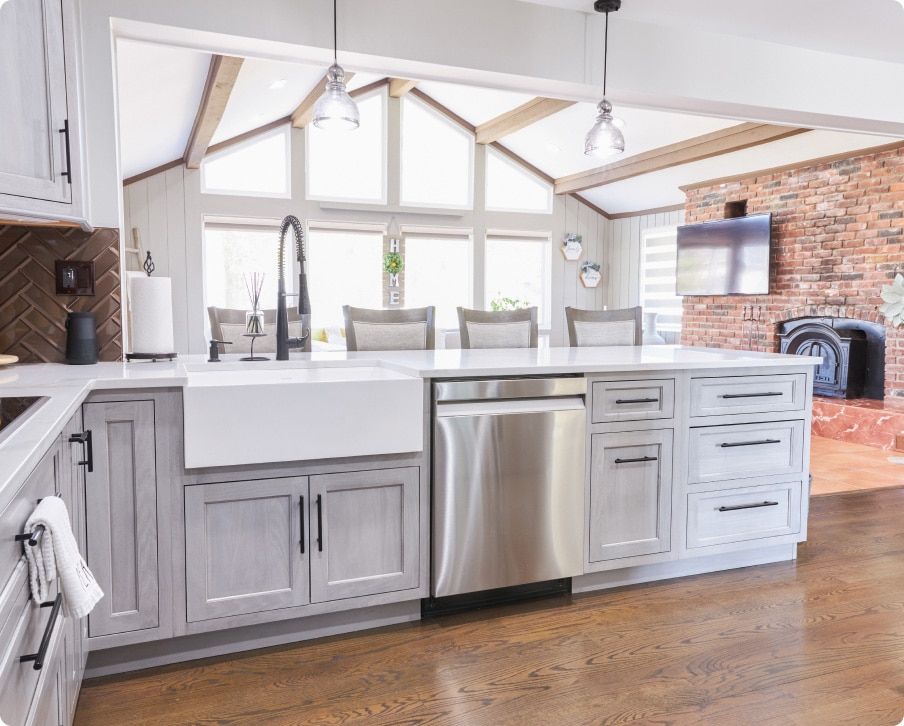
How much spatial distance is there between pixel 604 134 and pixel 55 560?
2.80 m

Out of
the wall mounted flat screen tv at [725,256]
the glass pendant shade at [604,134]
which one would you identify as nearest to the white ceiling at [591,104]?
the glass pendant shade at [604,134]

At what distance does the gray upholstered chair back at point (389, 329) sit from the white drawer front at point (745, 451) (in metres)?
1.35

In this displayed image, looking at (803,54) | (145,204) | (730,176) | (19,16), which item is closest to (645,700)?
(19,16)

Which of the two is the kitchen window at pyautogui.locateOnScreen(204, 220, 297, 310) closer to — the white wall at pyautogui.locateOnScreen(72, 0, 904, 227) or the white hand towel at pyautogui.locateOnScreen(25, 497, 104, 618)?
the white wall at pyautogui.locateOnScreen(72, 0, 904, 227)

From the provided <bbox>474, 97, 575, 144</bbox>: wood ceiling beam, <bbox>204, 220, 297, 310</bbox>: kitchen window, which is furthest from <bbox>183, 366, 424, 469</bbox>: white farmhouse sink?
<bbox>204, 220, 297, 310</bbox>: kitchen window

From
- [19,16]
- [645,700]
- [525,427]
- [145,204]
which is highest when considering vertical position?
[145,204]

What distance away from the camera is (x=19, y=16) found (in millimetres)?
1653

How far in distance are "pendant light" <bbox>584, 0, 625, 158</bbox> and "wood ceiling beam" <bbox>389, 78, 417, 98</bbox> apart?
5.57 meters

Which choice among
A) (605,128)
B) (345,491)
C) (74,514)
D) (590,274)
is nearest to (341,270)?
(590,274)

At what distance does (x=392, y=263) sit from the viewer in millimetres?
9000

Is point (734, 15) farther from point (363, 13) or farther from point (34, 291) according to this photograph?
point (34, 291)

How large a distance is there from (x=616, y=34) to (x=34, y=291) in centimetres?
271

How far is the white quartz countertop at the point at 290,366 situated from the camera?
1190mm

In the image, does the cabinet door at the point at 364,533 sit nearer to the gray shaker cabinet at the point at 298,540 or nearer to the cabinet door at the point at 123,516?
the gray shaker cabinet at the point at 298,540
